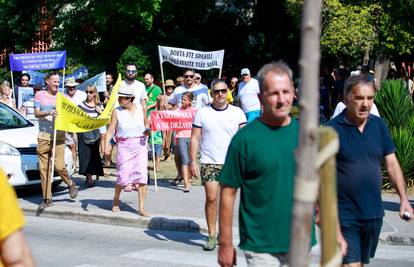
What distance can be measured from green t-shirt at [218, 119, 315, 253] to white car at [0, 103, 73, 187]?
8.08m

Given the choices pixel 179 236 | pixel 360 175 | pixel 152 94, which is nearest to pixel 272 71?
pixel 360 175

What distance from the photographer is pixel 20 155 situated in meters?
12.4

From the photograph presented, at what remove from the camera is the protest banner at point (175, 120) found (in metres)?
13.2

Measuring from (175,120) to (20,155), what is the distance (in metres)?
2.66

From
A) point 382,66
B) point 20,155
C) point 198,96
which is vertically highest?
point 382,66

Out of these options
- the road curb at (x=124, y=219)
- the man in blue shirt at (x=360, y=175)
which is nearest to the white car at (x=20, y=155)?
the road curb at (x=124, y=219)

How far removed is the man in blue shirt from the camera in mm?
5422

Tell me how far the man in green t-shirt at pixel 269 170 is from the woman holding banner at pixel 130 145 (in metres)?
6.13

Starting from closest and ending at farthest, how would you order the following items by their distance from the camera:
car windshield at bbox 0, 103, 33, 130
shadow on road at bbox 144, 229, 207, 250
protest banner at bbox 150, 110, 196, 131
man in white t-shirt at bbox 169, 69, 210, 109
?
shadow on road at bbox 144, 229, 207, 250 < protest banner at bbox 150, 110, 196, 131 < car windshield at bbox 0, 103, 33, 130 < man in white t-shirt at bbox 169, 69, 210, 109

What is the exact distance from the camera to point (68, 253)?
8742mm

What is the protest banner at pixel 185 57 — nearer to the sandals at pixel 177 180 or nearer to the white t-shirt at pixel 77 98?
the white t-shirt at pixel 77 98

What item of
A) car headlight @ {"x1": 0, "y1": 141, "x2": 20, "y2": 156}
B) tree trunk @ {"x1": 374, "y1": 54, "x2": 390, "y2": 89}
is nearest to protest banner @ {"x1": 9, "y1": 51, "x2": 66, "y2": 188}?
car headlight @ {"x1": 0, "y1": 141, "x2": 20, "y2": 156}

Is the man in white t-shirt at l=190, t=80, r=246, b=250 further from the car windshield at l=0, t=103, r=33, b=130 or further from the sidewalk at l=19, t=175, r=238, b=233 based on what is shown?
the car windshield at l=0, t=103, r=33, b=130

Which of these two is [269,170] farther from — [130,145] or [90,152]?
[90,152]
